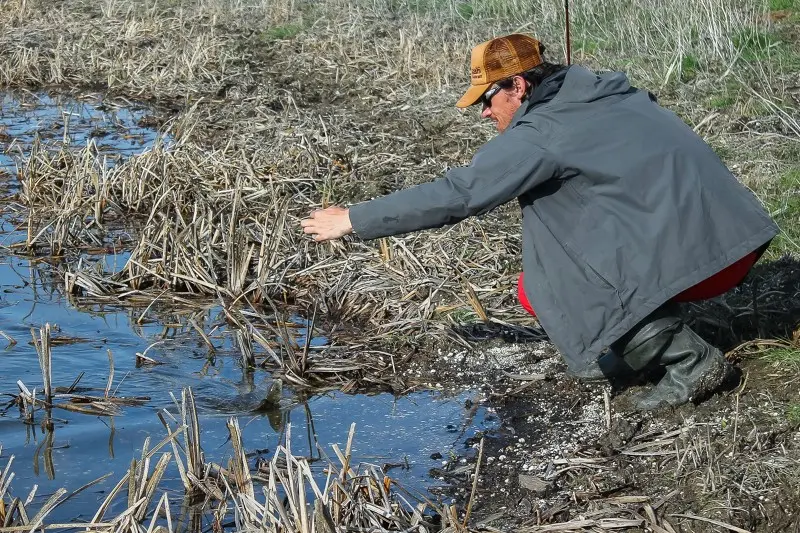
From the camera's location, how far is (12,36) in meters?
13.1

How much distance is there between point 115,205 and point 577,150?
4.28 metres

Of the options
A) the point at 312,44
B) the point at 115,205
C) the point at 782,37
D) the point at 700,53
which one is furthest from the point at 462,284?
the point at 312,44

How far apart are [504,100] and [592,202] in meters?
0.52

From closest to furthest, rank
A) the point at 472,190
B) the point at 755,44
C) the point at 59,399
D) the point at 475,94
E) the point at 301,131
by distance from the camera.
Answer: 1. the point at 472,190
2. the point at 475,94
3. the point at 59,399
4. the point at 301,131
5. the point at 755,44

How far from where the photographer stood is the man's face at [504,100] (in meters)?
4.08

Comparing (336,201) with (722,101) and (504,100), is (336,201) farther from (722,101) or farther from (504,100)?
(504,100)

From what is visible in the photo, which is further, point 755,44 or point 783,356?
point 755,44

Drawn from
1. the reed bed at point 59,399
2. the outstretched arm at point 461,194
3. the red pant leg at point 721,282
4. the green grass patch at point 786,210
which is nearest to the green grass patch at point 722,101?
the green grass patch at point 786,210

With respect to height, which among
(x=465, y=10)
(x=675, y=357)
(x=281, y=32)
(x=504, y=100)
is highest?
(x=504, y=100)

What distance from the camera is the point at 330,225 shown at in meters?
3.95

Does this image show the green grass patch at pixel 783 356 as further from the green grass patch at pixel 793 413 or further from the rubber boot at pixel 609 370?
the rubber boot at pixel 609 370

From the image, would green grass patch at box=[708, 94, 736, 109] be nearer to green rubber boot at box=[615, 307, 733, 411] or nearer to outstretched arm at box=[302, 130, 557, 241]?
green rubber boot at box=[615, 307, 733, 411]

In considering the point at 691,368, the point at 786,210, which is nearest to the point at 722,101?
the point at 786,210

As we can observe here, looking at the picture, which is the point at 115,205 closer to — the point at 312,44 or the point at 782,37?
the point at 312,44
